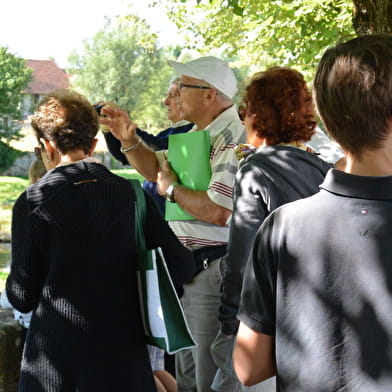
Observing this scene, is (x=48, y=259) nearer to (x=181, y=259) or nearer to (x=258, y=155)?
(x=181, y=259)

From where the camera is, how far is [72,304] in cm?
249

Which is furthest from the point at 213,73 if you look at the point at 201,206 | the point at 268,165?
the point at 268,165

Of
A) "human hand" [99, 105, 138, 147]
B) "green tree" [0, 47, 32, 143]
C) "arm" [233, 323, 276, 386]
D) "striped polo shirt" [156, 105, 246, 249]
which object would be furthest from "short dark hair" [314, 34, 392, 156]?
"green tree" [0, 47, 32, 143]

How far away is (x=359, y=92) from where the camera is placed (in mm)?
1408

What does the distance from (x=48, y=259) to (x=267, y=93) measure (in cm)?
126

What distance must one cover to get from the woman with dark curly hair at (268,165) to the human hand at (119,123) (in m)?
1.05

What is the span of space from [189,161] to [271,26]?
740 centimetres

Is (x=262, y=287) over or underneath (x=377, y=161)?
underneath

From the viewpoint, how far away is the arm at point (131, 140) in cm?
389

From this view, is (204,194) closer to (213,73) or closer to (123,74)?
(213,73)

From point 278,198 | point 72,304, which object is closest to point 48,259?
point 72,304

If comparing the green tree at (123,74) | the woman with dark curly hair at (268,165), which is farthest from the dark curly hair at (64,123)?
the green tree at (123,74)

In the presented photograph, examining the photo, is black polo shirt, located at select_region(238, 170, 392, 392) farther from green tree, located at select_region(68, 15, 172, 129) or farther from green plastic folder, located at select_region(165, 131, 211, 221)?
green tree, located at select_region(68, 15, 172, 129)

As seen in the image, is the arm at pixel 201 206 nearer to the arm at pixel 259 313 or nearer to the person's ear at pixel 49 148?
the person's ear at pixel 49 148
